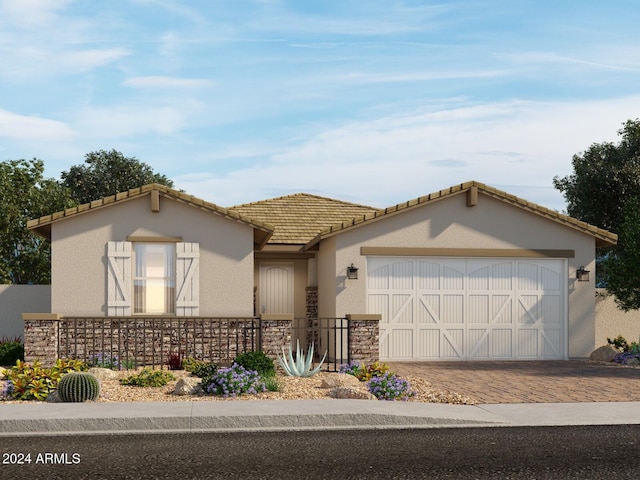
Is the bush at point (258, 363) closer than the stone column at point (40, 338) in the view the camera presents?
Yes

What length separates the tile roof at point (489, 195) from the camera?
2050cm

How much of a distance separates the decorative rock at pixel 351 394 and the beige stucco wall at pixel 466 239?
665 centimetres

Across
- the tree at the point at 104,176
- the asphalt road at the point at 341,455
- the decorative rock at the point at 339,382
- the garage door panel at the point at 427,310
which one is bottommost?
the asphalt road at the point at 341,455

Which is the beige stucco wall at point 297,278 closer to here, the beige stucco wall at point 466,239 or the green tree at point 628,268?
the beige stucco wall at point 466,239

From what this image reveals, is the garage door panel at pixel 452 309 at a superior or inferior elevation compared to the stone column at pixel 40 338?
superior

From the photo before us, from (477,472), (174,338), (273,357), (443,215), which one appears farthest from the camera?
(443,215)

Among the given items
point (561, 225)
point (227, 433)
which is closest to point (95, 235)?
point (227, 433)

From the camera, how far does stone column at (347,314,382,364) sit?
1800 cm

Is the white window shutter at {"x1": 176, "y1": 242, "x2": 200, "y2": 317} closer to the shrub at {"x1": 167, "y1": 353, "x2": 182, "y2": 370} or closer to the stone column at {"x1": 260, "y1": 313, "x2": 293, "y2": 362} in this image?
the shrub at {"x1": 167, "y1": 353, "x2": 182, "y2": 370}

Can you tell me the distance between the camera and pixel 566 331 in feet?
70.5

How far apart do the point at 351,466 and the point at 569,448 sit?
A: 2.74 m

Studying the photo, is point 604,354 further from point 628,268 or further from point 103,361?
point 103,361

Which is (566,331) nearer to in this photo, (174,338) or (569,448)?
(174,338)

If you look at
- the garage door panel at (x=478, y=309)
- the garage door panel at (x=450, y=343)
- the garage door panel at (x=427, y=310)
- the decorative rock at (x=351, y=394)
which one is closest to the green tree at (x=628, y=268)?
the garage door panel at (x=478, y=309)
